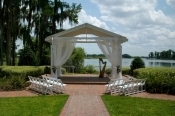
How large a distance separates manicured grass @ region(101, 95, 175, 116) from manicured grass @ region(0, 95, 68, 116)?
180cm

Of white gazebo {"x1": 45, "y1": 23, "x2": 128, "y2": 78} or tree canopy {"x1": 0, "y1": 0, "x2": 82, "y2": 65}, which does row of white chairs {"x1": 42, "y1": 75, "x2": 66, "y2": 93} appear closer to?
white gazebo {"x1": 45, "y1": 23, "x2": 128, "y2": 78}

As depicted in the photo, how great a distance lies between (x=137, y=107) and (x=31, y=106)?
3.74 m

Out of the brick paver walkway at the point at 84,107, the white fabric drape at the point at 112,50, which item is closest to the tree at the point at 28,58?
the white fabric drape at the point at 112,50

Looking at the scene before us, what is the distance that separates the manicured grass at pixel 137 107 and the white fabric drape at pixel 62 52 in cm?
710

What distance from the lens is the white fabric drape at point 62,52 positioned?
54.8 ft

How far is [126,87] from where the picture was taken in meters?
11.5

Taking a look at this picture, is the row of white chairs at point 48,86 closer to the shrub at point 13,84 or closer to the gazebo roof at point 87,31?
the shrub at point 13,84

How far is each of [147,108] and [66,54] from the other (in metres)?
9.45

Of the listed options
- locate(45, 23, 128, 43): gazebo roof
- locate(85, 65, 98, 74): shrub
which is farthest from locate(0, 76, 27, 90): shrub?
locate(85, 65, 98, 74): shrub

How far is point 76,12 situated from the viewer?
29.0 m

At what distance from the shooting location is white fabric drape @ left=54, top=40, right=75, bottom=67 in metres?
16.7

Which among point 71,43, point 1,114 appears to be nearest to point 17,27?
point 71,43

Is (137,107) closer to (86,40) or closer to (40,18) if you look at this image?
(86,40)

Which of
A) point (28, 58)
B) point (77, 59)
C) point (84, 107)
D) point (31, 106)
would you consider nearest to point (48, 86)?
point (31, 106)
